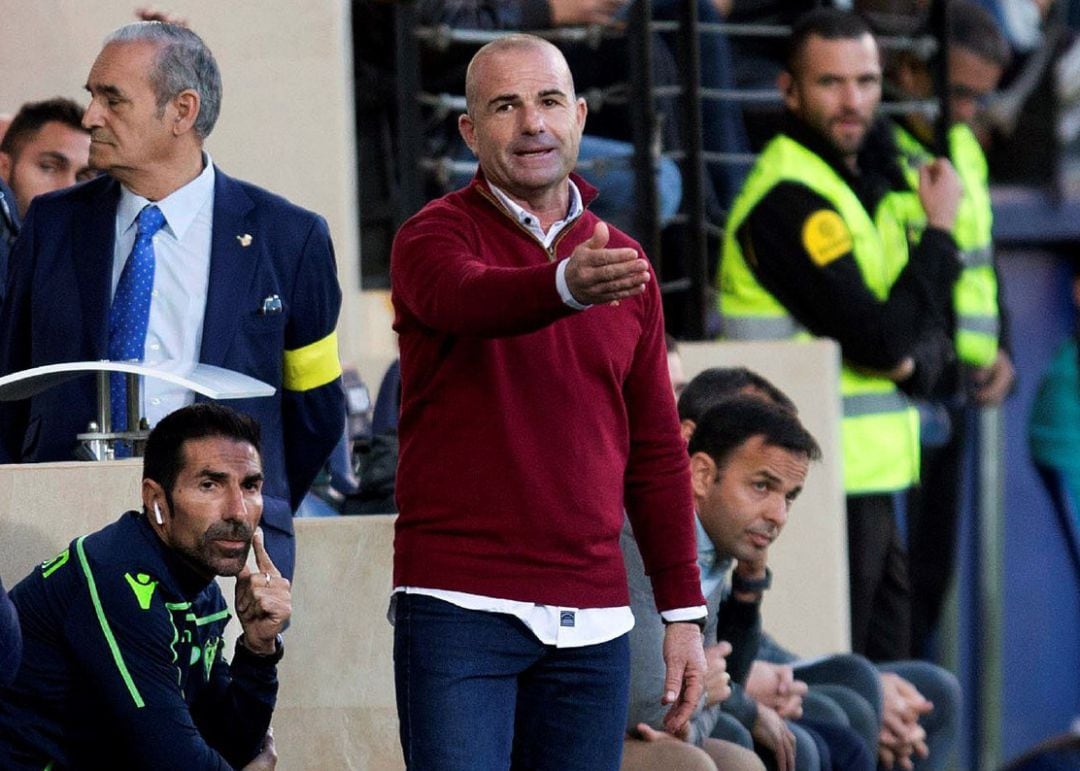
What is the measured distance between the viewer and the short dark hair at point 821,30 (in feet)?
25.6

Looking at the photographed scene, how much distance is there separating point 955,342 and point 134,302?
413 cm

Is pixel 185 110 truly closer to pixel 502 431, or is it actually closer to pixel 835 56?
pixel 502 431

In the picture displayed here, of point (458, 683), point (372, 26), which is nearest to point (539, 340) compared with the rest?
point (458, 683)

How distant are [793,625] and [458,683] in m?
3.92

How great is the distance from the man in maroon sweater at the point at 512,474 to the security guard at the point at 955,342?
14.6 feet

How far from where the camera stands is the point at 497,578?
3859mm

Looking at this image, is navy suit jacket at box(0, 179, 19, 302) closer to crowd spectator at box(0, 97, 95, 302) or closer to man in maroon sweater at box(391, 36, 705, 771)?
crowd spectator at box(0, 97, 95, 302)

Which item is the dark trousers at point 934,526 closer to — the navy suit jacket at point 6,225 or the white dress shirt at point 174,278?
the navy suit jacket at point 6,225

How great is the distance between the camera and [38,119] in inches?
261

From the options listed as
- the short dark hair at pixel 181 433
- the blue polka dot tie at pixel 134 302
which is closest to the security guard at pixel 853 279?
the blue polka dot tie at pixel 134 302

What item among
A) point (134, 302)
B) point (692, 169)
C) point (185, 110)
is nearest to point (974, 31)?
point (692, 169)

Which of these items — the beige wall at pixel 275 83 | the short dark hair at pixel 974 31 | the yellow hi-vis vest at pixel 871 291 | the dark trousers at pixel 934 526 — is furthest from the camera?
the short dark hair at pixel 974 31

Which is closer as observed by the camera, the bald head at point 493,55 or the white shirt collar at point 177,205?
the bald head at point 493,55

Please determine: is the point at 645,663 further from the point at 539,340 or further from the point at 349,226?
the point at 349,226
